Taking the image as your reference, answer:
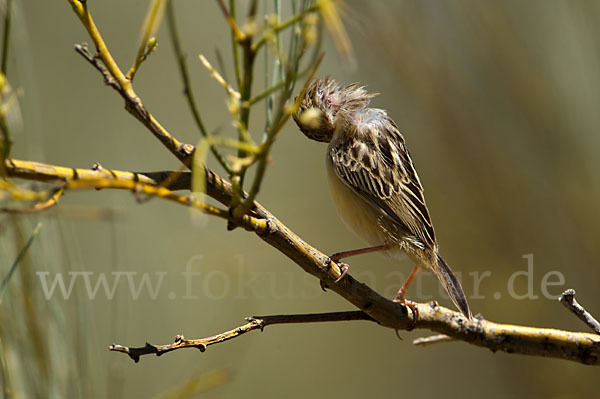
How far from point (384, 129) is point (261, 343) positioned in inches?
94.0

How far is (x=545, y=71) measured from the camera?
301 centimetres

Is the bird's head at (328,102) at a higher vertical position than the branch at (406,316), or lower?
higher

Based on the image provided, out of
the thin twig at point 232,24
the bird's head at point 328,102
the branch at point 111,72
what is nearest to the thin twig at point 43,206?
the branch at point 111,72

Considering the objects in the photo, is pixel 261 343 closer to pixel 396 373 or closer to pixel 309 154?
pixel 396 373

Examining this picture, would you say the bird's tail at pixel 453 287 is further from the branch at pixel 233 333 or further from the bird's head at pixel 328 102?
the bird's head at pixel 328 102

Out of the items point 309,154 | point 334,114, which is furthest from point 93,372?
point 309,154

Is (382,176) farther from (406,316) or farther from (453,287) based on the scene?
(406,316)

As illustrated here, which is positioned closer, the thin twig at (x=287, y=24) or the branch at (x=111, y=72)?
the thin twig at (x=287, y=24)

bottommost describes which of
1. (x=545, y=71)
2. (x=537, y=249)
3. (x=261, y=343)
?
(x=261, y=343)

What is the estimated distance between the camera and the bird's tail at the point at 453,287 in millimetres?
2227

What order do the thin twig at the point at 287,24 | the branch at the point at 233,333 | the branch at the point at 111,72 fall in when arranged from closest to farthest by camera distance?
the thin twig at the point at 287,24, the branch at the point at 111,72, the branch at the point at 233,333

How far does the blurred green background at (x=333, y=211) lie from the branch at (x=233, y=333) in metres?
0.13

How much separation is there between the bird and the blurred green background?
0.44m

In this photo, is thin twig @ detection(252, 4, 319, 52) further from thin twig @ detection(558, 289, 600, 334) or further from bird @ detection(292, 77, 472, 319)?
bird @ detection(292, 77, 472, 319)
